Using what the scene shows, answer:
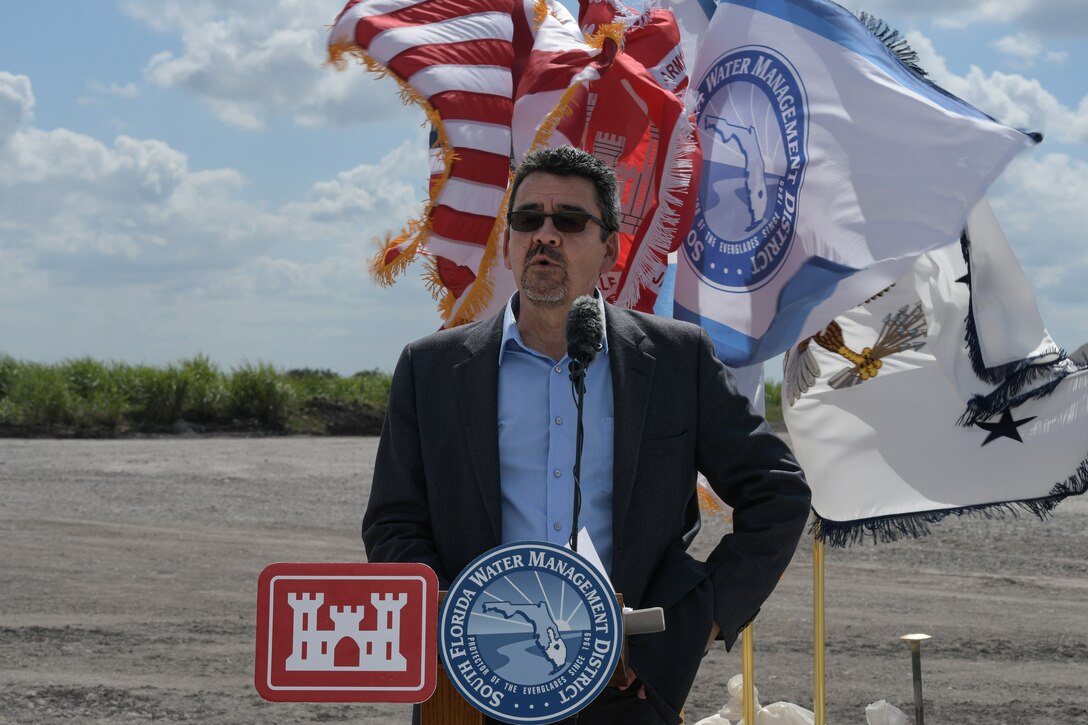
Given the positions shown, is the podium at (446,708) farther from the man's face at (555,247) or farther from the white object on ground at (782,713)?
the white object on ground at (782,713)

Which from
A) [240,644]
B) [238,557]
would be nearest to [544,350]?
[240,644]

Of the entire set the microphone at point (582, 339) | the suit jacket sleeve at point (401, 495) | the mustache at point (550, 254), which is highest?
the mustache at point (550, 254)

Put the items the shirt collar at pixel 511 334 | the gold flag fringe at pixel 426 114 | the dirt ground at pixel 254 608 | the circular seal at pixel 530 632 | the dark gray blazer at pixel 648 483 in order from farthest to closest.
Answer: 1. the dirt ground at pixel 254 608
2. the gold flag fringe at pixel 426 114
3. the shirt collar at pixel 511 334
4. the dark gray blazer at pixel 648 483
5. the circular seal at pixel 530 632

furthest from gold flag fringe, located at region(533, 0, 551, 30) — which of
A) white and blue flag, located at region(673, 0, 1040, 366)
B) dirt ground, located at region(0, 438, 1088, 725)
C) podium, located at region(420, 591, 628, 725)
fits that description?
dirt ground, located at region(0, 438, 1088, 725)

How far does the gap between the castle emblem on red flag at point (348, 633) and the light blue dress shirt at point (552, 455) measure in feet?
1.84

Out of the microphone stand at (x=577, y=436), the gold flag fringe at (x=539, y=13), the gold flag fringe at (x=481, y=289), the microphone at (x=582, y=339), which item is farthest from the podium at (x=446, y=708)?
the gold flag fringe at (x=539, y=13)

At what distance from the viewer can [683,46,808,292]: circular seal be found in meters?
3.63

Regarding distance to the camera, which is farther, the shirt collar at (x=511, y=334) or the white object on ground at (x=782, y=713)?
the white object on ground at (x=782, y=713)

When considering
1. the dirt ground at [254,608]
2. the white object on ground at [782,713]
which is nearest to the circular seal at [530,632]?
the white object on ground at [782,713]

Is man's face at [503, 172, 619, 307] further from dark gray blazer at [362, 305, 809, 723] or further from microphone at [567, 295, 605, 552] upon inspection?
microphone at [567, 295, 605, 552]

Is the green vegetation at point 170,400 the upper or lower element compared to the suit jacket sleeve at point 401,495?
upper

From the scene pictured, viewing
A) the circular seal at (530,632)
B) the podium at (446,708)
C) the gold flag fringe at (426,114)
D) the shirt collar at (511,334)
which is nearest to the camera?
the circular seal at (530,632)

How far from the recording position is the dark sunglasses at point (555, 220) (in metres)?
2.07

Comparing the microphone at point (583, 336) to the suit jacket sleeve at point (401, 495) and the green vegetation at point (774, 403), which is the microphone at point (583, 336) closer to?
the suit jacket sleeve at point (401, 495)
